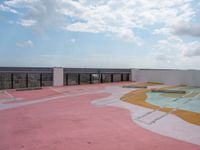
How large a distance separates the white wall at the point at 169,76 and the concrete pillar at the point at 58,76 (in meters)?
5.50

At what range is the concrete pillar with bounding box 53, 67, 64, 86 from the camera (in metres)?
10.8

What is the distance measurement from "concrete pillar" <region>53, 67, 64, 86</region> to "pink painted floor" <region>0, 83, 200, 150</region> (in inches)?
226

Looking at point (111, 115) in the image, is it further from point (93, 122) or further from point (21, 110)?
point (21, 110)

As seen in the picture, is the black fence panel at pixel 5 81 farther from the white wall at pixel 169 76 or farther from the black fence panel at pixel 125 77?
the white wall at pixel 169 76

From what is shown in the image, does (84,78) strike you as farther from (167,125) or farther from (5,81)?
(167,125)

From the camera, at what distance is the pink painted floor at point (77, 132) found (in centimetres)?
294

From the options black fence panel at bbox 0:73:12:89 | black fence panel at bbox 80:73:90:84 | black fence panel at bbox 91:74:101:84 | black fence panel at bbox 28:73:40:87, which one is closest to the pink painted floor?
black fence panel at bbox 0:73:12:89

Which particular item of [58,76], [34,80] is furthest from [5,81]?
[58,76]

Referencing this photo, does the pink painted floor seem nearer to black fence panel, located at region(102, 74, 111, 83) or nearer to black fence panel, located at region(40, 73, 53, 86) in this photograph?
black fence panel, located at region(40, 73, 53, 86)

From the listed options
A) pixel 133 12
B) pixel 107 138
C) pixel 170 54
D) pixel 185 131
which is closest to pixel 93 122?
pixel 107 138

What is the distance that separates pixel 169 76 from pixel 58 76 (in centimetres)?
682

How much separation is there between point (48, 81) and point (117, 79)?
16.6 feet

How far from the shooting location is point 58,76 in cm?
1098

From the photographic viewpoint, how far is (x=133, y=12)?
9586 mm
